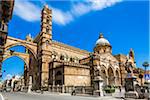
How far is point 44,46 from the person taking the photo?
4681 cm

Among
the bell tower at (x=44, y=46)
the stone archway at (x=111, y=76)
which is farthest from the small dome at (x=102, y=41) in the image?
the bell tower at (x=44, y=46)

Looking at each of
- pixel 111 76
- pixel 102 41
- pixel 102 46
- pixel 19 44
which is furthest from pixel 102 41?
pixel 19 44

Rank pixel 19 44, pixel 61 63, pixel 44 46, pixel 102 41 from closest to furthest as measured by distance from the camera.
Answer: pixel 61 63
pixel 19 44
pixel 44 46
pixel 102 41

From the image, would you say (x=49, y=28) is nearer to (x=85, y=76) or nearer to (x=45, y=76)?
(x=45, y=76)

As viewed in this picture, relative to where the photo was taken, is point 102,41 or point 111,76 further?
point 102,41

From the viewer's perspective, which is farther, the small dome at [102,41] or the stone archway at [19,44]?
the small dome at [102,41]

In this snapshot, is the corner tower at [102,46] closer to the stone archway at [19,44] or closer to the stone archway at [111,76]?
the stone archway at [111,76]

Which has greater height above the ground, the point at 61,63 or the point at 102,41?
the point at 102,41

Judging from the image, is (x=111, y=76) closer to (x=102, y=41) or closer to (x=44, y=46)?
(x=102, y=41)

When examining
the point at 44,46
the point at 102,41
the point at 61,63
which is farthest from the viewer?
the point at 102,41

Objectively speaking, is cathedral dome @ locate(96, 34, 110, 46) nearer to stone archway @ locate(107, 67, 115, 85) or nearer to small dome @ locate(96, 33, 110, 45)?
small dome @ locate(96, 33, 110, 45)

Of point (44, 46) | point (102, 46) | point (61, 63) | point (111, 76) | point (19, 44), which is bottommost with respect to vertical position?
point (111, 76)

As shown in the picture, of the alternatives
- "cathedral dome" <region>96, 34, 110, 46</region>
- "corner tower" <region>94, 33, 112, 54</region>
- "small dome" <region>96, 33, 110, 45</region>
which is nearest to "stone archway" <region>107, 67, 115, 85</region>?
"corner tower" <region>94, 33, 112, 54</region>

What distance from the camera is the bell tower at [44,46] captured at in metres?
44.4
